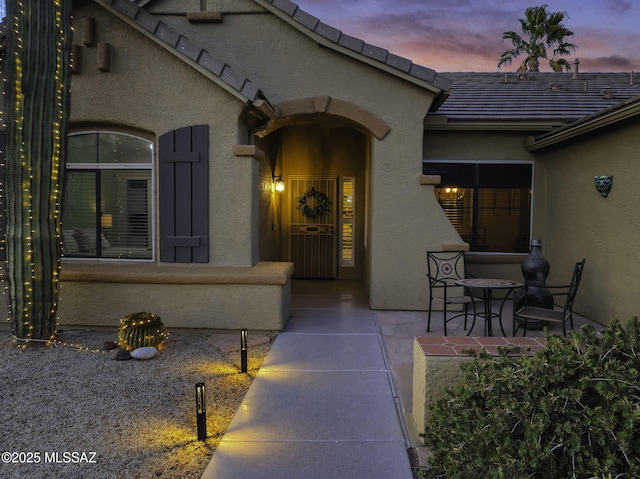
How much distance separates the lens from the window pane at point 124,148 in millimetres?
6824

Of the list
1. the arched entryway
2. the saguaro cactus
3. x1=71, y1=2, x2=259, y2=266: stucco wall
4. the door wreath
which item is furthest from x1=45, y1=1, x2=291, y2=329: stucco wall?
the door wreath

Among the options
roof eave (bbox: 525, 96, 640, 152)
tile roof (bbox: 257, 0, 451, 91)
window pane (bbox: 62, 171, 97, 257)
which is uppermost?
tile roof (bbox: 257, 0, 451, 91)

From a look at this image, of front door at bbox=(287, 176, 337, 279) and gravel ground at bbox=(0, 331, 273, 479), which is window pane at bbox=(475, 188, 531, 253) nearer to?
front door at bbox=(287, 176, 337, 279)

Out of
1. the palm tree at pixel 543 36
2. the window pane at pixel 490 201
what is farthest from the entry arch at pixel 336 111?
the palm tree at pixel 543 36

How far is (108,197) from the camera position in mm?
6926

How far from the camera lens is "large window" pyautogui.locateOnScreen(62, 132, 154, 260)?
22.4 ft

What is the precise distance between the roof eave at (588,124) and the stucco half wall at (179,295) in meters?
4.79

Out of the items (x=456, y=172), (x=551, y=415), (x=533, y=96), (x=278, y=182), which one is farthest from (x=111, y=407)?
(x=533, y=96)

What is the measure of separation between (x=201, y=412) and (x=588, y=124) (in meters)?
6.44

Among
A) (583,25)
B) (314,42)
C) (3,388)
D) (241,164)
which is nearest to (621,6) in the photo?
(583,25)

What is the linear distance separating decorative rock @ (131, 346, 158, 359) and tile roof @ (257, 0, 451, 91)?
5.28m

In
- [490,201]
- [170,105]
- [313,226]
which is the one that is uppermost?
[170,105]

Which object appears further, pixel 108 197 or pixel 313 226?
pixel 313 226

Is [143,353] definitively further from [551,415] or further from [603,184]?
[603,184]
